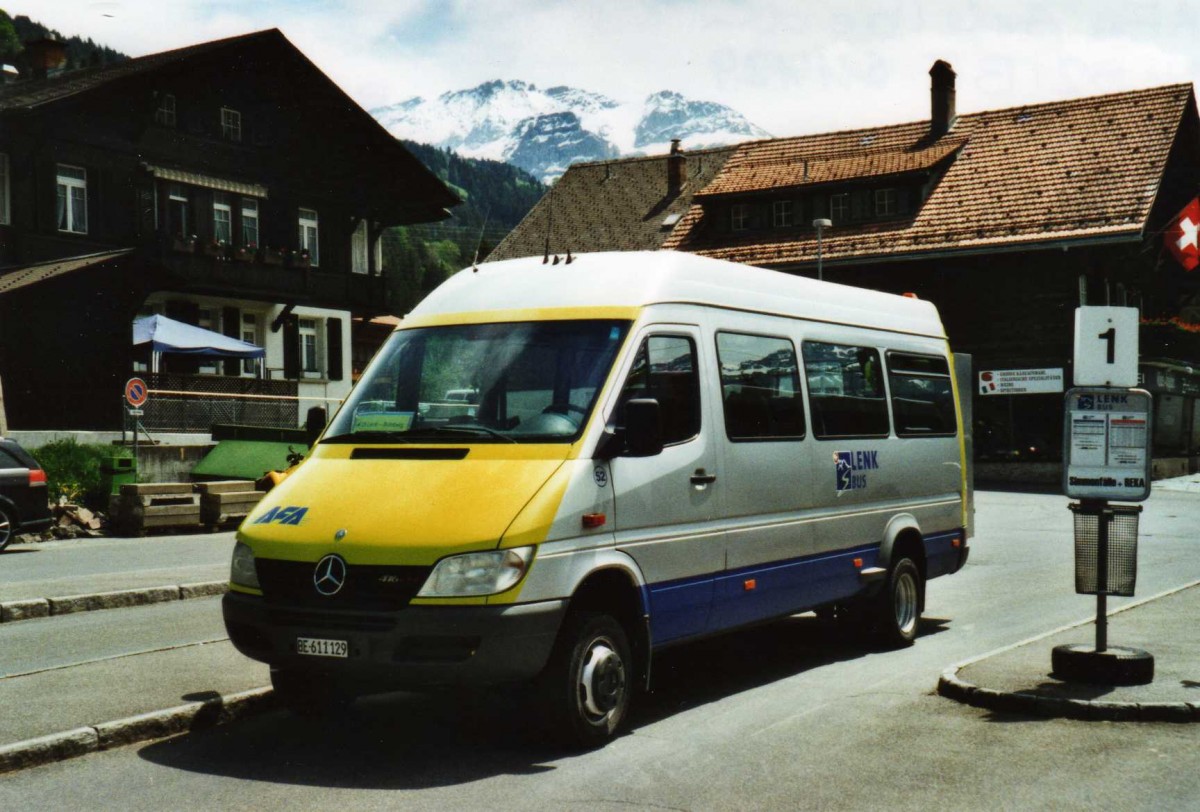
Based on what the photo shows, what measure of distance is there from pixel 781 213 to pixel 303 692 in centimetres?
3955

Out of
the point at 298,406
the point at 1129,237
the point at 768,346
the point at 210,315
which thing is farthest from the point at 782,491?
the point at 210,315

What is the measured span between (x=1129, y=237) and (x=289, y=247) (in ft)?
81.0

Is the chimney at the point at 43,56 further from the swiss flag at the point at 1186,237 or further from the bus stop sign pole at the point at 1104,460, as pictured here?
the bus stop sign pole at the point at 1104,460

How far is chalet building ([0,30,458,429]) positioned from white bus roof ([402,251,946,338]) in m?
23.4

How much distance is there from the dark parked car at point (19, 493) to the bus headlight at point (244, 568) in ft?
44.9

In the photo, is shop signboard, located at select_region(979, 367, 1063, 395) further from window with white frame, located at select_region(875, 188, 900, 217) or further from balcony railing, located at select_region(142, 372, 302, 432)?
balcony railing, located at select_region(142, 372, 302, 432)

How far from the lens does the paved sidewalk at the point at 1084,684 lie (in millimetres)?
7477

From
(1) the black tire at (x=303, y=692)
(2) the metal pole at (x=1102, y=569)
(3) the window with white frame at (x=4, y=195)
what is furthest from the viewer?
(3) the window with white frame at (x=4, y=195)

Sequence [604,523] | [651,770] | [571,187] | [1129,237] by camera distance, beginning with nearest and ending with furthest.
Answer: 1. [651,770]
2. [604,523]
3. [1129,237]
4. [571,187]

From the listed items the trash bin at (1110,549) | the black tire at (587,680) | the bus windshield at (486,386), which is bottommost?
the black tire at (587,680)

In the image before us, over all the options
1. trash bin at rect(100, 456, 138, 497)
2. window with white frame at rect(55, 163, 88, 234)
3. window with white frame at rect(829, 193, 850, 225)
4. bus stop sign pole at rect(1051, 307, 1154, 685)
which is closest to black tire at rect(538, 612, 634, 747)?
bus stop sign pole at rect(1051, 307, 1154, 685)

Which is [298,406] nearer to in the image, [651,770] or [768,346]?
[768,346]

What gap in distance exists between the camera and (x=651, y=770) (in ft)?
21.4

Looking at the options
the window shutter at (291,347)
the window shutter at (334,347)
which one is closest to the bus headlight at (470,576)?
the window shutter at (291,347)
